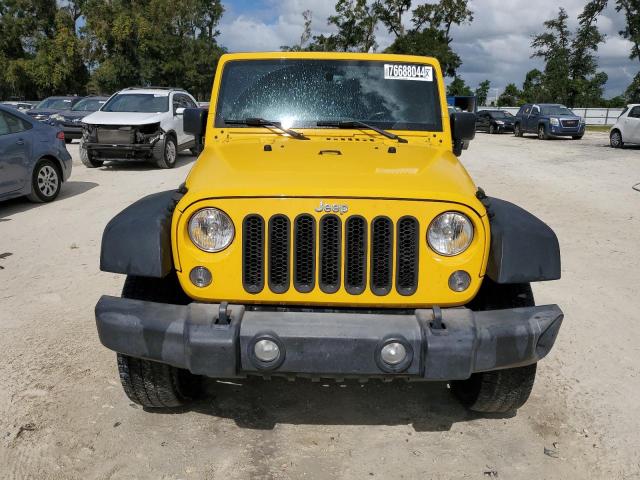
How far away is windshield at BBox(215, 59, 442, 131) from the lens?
4.15 metres

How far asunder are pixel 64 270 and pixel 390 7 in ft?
160

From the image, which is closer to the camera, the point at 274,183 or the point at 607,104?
the point at 274,183

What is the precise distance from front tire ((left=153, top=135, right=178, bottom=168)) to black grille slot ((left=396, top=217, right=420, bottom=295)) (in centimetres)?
1136

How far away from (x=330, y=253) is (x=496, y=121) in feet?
101

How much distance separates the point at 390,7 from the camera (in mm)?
50094

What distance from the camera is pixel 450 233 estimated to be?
9.19ft

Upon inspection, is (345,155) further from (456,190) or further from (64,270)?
(64,270)

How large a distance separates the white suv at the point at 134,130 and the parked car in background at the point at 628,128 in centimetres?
1457

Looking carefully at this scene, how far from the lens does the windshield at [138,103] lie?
14.0 metres

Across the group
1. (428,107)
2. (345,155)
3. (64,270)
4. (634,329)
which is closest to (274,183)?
(345,155)

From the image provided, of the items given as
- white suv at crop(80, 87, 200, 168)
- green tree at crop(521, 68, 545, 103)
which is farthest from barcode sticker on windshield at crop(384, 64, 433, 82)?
green tree at crop(521, 68, 545, 103)

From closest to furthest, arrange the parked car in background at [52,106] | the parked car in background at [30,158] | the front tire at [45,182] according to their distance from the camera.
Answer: the parked car in background at [30,158], the front tire at [45,182], the parked car in background at [52,106]

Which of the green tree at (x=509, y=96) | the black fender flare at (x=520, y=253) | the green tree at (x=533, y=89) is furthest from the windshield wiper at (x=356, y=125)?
the green tree at (x=509, y=96)

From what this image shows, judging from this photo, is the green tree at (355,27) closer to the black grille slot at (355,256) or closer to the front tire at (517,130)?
the front tire at (517,130)
